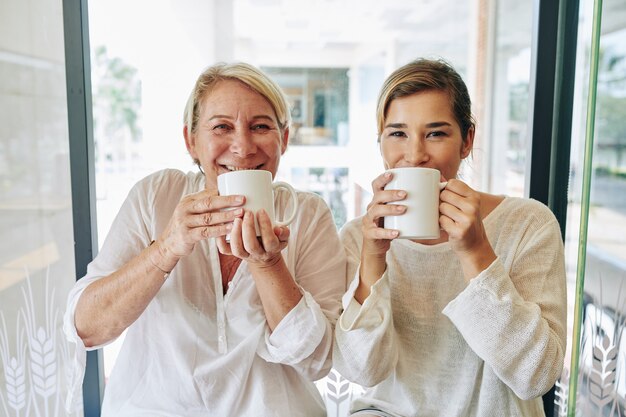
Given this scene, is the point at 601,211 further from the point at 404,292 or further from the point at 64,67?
the point at 64,67

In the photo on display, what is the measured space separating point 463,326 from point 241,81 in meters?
0.73

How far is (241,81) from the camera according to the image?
1.18 m

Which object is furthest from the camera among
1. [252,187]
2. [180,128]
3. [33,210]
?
[180,128]

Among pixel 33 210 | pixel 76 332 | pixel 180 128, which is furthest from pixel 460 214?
pixel 33 210

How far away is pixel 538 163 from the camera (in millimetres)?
1470

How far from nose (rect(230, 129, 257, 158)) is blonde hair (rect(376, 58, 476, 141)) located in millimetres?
318

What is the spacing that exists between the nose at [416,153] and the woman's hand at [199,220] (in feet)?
1.36

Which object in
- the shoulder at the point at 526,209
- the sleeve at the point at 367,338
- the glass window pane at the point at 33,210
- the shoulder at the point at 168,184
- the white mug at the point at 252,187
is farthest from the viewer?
the glass window pane at the point at 33,210

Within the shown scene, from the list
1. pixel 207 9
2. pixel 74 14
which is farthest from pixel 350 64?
pixel 74 14

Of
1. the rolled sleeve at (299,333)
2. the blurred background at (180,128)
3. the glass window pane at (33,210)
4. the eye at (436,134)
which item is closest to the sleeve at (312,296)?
the rolled sleeve at (299,333)

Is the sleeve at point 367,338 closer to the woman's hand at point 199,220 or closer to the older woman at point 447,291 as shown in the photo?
the older woman at point 447,291

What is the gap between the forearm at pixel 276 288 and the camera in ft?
3.45

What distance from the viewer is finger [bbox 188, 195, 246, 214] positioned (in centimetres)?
90

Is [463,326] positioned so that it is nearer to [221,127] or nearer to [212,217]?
[212,217]
